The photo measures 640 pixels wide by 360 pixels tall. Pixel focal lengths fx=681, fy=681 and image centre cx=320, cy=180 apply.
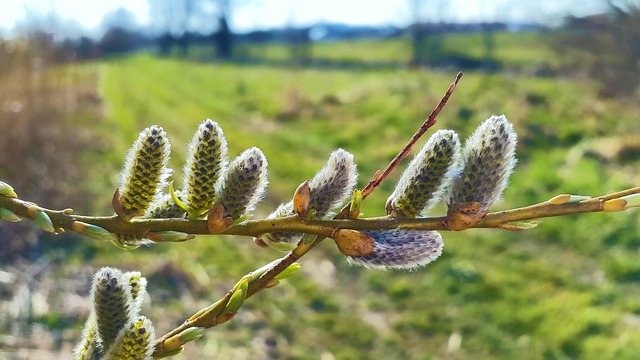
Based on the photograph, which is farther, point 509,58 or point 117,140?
point 509,58

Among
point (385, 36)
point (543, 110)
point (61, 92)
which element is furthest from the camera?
point (385, 36)

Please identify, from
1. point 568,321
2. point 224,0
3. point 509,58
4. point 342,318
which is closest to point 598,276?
point 568,321

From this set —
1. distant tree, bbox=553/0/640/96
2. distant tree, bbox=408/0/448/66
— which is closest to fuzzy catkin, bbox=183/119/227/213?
distant tree, bbox=553/0/640/96

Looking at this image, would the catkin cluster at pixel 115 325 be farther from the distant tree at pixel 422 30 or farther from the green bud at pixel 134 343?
the distant tree at pixel 422 30

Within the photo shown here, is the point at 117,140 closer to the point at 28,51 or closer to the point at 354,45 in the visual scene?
the point at 28,51

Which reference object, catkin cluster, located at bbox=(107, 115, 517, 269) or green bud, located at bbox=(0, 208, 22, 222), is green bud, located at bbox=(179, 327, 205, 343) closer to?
catkin cluster, located at bbox=(107, 115, 517, 269)

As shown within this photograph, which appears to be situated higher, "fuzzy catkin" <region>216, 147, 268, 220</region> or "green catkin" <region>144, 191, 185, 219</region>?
"fuzzy catkin" <region>216, 147, 268, 220</region>

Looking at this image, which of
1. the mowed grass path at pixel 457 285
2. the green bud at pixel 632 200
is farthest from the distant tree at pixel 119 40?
the green bud at pixel 632 200
